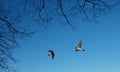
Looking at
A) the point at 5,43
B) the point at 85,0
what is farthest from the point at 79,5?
the point at 5,43

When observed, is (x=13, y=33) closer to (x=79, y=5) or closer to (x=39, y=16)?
(x=39, y=16)

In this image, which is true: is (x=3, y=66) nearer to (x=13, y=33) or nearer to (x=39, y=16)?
(x=13, y=33)

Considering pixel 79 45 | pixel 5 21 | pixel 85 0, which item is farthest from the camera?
pixel 79 45

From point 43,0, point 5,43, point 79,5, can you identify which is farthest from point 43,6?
point 5,43

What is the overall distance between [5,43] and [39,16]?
78.9 inches

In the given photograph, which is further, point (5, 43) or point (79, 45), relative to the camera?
point (79, 45)

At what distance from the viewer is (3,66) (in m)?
12.5

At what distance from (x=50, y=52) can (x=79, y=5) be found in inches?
135

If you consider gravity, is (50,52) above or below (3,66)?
above

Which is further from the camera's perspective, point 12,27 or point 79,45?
point 79,45

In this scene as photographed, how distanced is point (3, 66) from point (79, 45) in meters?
3.21

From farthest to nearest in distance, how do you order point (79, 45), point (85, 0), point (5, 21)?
point (79, 45) < point (5, 21) < point (85, 0)

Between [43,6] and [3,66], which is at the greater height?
[43,6]

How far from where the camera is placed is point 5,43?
40.7 ft
